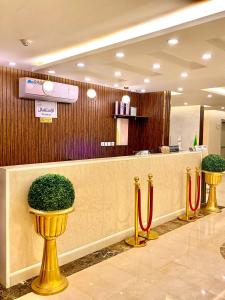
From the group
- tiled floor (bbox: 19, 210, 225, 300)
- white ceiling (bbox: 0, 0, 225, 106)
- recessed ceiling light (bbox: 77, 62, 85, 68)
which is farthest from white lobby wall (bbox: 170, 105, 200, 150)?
tiled floor (bbox: 19, 210, 225, 300)

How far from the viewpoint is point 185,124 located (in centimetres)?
1206

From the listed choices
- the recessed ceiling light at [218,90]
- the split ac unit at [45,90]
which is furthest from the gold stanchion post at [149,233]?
the recessed ceiling light at [218,90]

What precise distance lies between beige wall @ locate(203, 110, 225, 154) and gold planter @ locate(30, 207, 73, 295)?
11.6 metres

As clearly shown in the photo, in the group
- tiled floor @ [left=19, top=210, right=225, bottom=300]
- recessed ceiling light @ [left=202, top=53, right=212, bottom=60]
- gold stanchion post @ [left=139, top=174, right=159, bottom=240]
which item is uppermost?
recessed ceiling light @ [left=202, top=53, right=212, bottom=60]

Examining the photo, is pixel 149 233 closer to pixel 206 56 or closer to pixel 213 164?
pixel 213 164

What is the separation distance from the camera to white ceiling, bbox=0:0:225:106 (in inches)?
123

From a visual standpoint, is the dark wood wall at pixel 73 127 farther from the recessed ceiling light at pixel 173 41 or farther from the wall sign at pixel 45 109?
the recessed ceiling light at pixel 173 41

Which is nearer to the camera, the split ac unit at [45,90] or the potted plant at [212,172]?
the split ac unit at [45,90]

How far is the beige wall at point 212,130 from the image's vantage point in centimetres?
1329

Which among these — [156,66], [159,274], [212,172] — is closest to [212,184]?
[212,172]

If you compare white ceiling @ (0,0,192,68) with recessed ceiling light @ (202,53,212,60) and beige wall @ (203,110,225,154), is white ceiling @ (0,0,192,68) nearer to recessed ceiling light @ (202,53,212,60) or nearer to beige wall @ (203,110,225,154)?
recessed ceiling light @ (202,53,212,60)

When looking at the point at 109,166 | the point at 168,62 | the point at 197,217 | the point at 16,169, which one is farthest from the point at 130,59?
the point at 197,217

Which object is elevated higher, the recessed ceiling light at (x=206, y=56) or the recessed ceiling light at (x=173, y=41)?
the recessed ceiling light at (x=206, y=56)

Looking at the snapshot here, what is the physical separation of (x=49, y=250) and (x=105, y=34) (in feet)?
9.55
